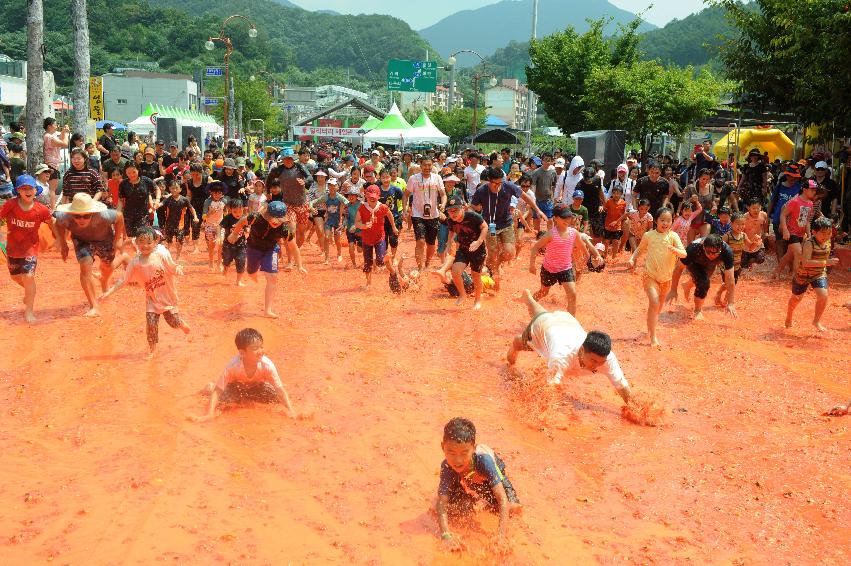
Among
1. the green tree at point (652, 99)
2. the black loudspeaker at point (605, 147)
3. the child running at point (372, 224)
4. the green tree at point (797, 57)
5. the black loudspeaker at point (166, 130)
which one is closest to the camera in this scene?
the child running at point (372, 224)

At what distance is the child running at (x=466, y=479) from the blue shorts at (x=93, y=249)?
258 inches

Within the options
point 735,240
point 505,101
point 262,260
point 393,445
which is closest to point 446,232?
point 262,260

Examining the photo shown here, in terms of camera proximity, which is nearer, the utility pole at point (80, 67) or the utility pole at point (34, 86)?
the utility pole at point (34, 86)

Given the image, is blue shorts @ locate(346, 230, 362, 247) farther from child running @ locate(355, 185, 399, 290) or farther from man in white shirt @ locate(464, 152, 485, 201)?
man in white shirt @ locate(464, 152, 485, 201)

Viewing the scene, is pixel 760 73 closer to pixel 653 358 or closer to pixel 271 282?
pixel 653 358

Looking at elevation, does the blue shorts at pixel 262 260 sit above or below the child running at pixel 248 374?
above

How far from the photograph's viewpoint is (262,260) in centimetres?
1041

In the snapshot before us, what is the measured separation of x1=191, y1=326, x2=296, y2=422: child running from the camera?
662 centimetres

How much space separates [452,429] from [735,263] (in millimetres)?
8555

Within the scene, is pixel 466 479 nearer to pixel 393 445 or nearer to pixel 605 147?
pixel 393 445

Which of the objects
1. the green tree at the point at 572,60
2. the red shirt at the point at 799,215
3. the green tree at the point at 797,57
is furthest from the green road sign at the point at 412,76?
the red shirt at the point at 799,215

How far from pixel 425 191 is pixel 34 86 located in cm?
1073

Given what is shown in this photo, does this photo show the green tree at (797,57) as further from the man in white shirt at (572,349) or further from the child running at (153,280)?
the child running at (153,280)

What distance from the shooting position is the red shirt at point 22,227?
9.57 m
